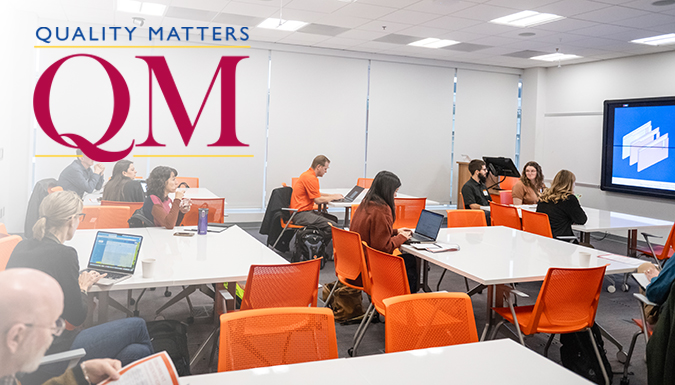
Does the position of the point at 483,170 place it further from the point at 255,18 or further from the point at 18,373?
the point at 18,373

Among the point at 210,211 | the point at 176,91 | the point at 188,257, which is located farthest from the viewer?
the point at 210,211

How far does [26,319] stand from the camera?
1.01 meters

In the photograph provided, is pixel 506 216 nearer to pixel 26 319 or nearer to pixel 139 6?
pixel 139 6

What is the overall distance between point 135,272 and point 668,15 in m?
6.42

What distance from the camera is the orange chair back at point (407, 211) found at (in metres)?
5.68

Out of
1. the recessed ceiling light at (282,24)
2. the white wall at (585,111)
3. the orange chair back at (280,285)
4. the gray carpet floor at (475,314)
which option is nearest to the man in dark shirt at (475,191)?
the gray carpet floor at (475,314)

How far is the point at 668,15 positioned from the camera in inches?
230

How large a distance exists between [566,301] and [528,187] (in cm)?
388

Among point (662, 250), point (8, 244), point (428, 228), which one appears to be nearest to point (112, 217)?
point (8, 244)

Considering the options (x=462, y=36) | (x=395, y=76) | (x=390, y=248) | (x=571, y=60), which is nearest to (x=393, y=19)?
(x=462, y=36)

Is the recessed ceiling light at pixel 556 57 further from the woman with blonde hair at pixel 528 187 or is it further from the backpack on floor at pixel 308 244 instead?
the backpack on floor at pixel 308 244

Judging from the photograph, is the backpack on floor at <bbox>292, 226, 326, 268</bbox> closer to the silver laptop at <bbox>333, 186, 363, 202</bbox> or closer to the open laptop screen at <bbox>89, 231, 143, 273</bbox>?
the silver laptop at <bbox>333, 186, 363, 202</bbox>

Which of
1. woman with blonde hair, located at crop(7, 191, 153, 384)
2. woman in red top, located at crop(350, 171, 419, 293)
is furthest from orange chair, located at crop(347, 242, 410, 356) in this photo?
woman with blonde hair, located at crop(7, 191, 153, 384)

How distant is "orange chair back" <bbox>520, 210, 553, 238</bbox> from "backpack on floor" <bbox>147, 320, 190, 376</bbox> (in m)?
3.54
